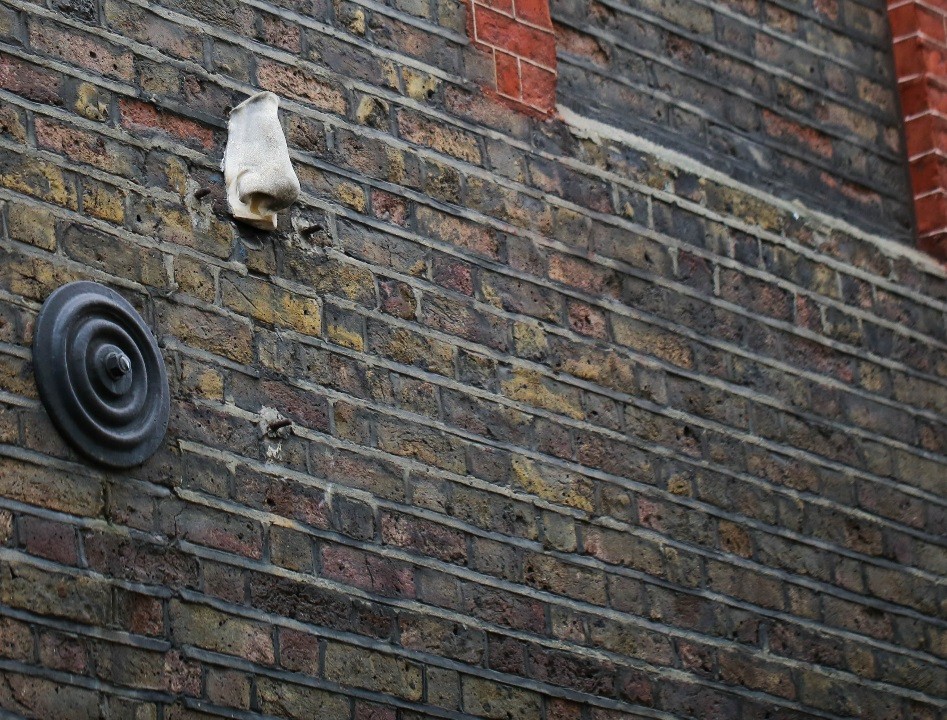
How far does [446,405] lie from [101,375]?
102 cm

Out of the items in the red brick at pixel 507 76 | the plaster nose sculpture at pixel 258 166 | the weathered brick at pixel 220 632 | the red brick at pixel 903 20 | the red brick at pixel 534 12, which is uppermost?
the red brick at pixel 903 20

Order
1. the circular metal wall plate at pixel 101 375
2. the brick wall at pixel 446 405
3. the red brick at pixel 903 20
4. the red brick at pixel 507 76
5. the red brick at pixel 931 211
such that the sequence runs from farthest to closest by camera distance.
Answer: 1. the red brick at pixel 903 20
2. the red brick at pixel 931 211
3. the red brick at pixel 507 76
4. the brick wall at pixel 446 405
5. the circular metal wall plate at pixel 101 375

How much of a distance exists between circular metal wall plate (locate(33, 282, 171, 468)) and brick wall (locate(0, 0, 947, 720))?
45mm

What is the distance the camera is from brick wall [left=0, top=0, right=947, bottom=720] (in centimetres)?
459

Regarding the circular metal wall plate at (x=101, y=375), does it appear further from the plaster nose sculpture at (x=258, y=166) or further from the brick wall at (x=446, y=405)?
the plaster nose sculpture at (x=258, y=166)

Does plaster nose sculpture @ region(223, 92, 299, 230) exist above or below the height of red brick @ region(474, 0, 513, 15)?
below

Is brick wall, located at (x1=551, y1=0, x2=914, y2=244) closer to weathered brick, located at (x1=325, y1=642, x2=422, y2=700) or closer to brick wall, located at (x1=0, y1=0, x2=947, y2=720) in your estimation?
brick wall, located at (x1=0, y1=0, x2=947, y2=720)

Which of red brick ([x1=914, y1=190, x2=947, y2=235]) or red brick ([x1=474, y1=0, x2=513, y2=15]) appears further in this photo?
red brick ([x1=914, y1=190, x2=947, y2=235])

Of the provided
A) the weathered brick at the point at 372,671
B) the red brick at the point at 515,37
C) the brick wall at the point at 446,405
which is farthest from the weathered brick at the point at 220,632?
the red brick at the point at 515,37

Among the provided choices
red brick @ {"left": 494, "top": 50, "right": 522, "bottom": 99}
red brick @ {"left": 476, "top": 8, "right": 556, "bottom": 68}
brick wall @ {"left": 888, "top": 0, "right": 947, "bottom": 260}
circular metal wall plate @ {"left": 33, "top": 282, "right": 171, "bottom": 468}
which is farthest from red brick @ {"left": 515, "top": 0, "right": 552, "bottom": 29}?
circular metal wall plate @ {"left": 33, "top": 282, "right": 171, "bottom": 468}

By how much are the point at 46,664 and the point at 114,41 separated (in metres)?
1.48

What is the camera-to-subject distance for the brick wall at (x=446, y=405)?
15.1ft

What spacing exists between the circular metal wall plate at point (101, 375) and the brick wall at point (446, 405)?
0.05 metres

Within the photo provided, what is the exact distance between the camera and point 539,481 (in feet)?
17.7
